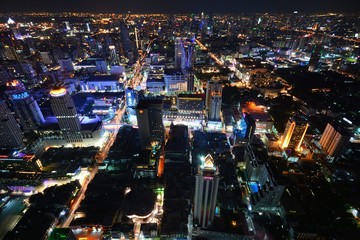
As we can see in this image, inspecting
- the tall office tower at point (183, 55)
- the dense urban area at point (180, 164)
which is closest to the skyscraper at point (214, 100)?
the dense urban area at point (180, 164)

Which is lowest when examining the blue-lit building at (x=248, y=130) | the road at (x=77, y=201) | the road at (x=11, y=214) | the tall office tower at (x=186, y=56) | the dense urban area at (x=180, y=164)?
the road at (x=77, y=201)

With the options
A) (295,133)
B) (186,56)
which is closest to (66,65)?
(186,56)

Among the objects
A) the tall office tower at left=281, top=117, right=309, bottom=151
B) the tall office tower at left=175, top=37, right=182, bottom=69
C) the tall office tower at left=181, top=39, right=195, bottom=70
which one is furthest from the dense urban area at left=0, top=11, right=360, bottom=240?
the tall office tower at left=175, top=37, right=182, bottom=69

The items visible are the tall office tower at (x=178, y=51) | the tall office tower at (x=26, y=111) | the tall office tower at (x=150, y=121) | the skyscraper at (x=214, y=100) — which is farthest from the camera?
the tall office tower at (x=178, y=51)

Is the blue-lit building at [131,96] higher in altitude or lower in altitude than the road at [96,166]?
higher

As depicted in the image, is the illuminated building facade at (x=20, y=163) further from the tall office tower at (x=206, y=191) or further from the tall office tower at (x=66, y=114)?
the tall office tower at (x=206, y=191)

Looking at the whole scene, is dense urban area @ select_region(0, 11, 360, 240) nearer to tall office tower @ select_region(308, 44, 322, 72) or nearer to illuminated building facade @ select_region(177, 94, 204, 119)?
illuminated building facade @ select_region(177, 94, 204, 119)
